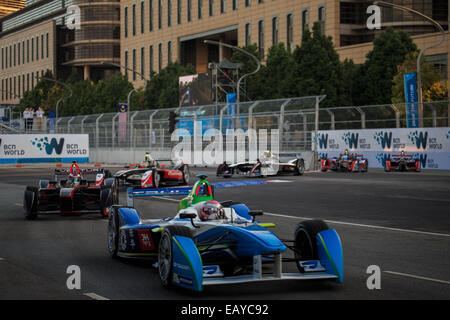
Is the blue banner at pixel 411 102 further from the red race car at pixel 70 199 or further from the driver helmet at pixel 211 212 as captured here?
the driver helmet at pixel 211 212

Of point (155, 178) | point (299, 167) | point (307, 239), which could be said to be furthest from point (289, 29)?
point (307, 239)

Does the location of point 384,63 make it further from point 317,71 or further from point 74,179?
point 74,179

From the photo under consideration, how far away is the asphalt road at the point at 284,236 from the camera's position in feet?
25.4

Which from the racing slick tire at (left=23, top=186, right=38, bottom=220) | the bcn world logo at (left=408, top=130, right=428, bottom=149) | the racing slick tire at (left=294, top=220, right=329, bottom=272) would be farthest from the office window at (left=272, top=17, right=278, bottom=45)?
the racing slick tire at (left=294, top=220, right=329, bottom=272)

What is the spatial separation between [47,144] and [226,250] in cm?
4496

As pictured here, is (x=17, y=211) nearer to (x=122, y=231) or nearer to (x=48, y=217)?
(x=48, y=217)

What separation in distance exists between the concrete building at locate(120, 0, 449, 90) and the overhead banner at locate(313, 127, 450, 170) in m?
20.9

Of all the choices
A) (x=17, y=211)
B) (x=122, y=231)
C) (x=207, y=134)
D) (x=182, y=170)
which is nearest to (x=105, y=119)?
(x=207, y=134)

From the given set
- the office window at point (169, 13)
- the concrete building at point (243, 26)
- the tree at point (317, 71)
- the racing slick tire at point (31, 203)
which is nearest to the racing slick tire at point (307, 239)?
the racing slick tire at point (31, 203)

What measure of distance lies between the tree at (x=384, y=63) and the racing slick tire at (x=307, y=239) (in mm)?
44050

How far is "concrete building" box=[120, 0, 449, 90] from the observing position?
66.4 metres

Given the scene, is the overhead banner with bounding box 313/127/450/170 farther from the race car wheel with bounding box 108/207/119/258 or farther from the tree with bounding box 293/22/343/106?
the race car wheel with bounding box 108/207/119/258

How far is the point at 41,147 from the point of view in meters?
51.1

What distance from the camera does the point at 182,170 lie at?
27156mm
